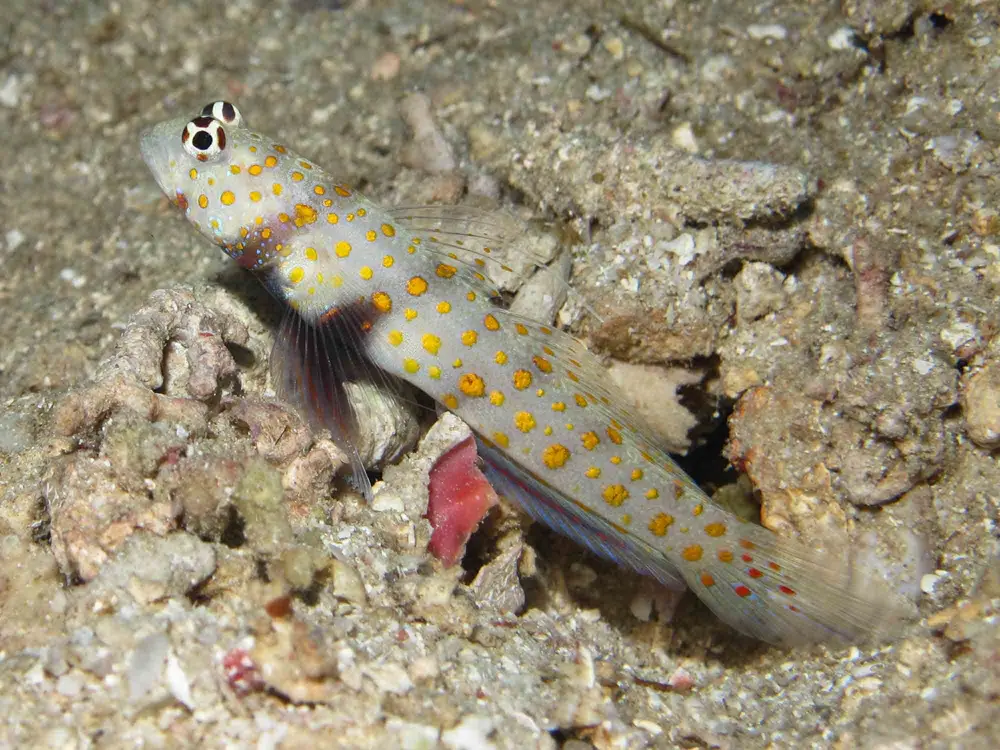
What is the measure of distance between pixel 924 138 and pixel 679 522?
226 cm

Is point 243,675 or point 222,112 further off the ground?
point 222,112

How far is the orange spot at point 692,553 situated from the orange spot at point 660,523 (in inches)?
4.6

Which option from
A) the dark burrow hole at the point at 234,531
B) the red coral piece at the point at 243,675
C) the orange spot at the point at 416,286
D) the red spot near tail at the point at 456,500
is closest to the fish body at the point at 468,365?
the orange spot at the point at 416,286

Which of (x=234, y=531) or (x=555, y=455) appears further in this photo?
(x=555, y=455)

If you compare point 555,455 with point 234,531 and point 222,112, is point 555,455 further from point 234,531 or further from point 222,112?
point 222,112

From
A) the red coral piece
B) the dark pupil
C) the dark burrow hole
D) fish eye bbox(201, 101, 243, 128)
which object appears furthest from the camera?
fish eye bbox(201, 101, 243, 128)

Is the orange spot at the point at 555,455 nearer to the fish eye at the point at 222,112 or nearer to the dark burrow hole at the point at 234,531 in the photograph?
the dark burrow hole at the point at 234,531

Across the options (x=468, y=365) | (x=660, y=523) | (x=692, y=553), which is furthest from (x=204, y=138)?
(x=692, y=553)

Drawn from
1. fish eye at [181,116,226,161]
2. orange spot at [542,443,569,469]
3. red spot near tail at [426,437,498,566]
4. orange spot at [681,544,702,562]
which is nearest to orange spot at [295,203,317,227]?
fish eye at [181,116,226,161]

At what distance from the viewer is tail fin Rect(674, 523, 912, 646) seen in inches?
116

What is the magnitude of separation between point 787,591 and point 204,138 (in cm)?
300

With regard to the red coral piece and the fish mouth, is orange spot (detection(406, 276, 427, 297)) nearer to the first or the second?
the fish mouth

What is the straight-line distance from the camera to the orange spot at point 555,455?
10.8ft

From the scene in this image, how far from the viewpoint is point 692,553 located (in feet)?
10.6
